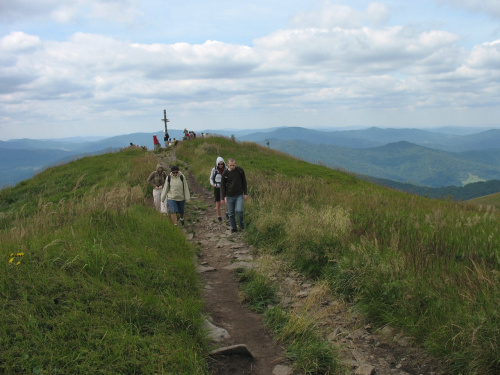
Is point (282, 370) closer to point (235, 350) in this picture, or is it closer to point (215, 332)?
point (235, 350)

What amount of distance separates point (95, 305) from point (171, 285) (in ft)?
4.26

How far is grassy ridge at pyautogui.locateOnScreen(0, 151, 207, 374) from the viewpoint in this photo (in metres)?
3.30

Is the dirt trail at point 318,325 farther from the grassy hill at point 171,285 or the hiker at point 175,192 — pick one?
the hiker at point 175,192

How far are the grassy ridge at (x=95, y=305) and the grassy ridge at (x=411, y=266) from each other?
246cm

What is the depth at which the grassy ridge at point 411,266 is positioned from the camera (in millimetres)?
3582

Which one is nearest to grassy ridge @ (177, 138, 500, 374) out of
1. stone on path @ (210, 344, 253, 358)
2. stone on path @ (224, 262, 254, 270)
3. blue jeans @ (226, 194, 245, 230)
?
blue jeans @ (226, 194, 245, 230)

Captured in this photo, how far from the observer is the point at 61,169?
29438mm

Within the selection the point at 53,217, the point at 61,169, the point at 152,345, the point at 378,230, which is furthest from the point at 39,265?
the point at 61,169

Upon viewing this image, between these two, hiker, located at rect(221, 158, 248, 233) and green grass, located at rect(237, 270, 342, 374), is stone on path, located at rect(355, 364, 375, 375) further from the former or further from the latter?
hiker, located at rect(221, 158, 248, 233)

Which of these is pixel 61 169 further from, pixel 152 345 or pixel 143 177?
pixel 152 345

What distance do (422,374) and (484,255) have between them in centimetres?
300

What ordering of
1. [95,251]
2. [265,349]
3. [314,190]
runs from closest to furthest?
1. [265,349]
2. [95,251]
3. [314,190]

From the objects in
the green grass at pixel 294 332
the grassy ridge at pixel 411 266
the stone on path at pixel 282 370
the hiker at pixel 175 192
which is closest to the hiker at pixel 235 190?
the grassy ridge at pixel 411 266

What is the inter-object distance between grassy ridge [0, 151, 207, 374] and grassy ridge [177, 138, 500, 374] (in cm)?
246
